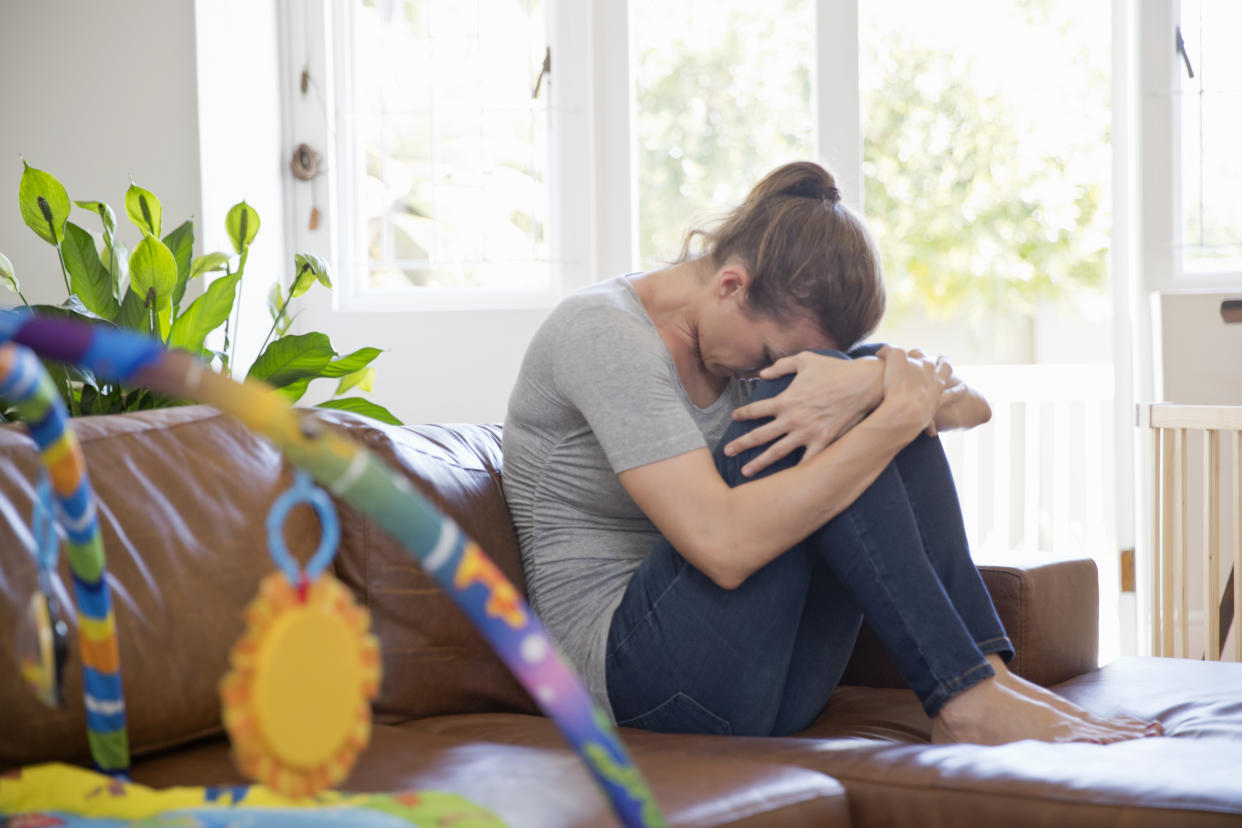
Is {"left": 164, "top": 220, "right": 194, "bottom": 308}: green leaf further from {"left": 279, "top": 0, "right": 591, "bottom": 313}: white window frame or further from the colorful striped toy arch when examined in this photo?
the colorful striped toy arch

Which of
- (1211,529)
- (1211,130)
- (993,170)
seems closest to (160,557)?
(1211,529)

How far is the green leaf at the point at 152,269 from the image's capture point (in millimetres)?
1652

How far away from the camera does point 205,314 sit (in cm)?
178

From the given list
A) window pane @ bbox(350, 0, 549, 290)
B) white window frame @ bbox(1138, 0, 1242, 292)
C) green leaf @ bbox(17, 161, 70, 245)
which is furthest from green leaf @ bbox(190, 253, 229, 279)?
white window frame @ bbox(1138, 0, 1242, 292)

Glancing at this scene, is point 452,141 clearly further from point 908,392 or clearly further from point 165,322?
point 908,392

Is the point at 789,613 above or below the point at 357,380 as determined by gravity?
below

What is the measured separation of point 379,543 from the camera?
123cm

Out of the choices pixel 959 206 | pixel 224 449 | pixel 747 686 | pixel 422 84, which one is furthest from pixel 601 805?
pixel 959 206

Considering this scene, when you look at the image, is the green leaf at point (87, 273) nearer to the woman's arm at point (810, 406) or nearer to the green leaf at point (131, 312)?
the green leaf at point (131, 312)

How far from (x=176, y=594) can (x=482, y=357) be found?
1.71 metres

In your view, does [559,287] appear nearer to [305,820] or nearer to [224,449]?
[224,449]

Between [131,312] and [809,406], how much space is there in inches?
42.8

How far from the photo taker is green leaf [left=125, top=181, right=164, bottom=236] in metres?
1.82

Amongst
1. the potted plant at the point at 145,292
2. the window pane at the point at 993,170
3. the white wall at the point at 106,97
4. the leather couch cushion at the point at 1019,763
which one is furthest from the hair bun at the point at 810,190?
the window pane at the point at 993,170
